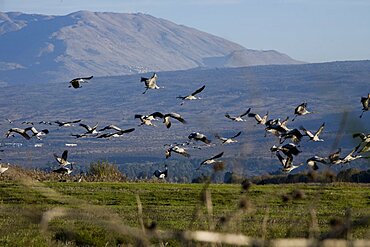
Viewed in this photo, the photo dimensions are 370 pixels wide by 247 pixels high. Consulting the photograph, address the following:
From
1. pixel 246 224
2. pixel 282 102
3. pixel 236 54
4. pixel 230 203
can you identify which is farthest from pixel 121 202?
pixel 282 102

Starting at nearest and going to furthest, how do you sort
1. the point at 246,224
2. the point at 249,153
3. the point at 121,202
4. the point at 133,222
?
the point at 249,153 < the point at 246,224 < the point at 133,222 < the point at 121,202

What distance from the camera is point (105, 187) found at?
3356 centimetres

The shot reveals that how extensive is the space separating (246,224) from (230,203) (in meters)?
12.7

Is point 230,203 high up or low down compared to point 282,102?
up

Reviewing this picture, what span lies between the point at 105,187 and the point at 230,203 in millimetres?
6890

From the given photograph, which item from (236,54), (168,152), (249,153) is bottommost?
(168,152)

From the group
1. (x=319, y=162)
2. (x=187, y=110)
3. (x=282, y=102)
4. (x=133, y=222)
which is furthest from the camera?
(x=187, y=110)

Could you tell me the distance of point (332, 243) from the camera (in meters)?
3.59

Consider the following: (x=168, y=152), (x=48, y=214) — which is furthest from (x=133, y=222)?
(x=48, y=214)

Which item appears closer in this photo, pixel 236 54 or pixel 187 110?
pixel 236 54

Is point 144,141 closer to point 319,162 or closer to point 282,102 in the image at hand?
point 282,102

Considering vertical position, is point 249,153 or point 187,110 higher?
point 249,153

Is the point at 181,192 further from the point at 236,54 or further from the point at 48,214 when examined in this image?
the point at 48,214

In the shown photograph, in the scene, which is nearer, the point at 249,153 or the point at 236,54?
the point at 249,153
